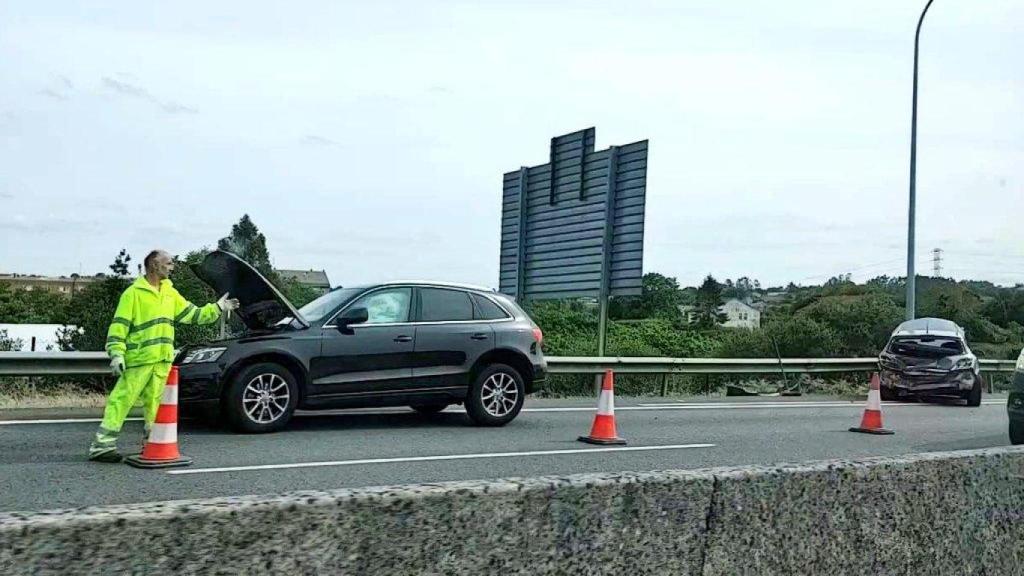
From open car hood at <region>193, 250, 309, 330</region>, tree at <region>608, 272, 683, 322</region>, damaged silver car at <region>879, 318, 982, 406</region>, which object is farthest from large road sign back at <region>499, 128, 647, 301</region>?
tree at <region>608, 272, 683, 322</region>

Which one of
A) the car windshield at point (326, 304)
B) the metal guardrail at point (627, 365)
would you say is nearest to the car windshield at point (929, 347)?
the metal guardrail at point (627, 365)

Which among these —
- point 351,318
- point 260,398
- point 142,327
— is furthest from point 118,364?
Answer: point 351,318

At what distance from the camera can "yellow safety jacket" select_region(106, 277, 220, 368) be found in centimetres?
820

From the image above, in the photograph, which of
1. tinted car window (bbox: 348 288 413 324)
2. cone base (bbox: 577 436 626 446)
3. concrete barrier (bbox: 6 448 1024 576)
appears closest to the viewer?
concrete barrier (bbox: 6 448 1024 576)

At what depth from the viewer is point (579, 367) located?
1655 cm

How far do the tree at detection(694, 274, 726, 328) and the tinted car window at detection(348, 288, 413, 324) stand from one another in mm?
34204

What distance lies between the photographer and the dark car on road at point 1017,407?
32.9 feet

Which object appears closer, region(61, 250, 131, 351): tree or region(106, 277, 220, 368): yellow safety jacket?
region(106, 277, 220, 368): yellow safety jacket

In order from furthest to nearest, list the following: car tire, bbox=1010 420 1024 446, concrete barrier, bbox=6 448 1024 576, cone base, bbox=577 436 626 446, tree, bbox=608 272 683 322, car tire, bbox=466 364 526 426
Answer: tree, bbox=608 272 683 322, car tire, bbox=466 364 526 426, cone base, bbox=577 436 626 446, car tire, bbox=1010 420 1024 446, concrete barrier, bbox=6 448 1024 576

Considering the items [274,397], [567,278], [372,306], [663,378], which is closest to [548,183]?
[567,278]

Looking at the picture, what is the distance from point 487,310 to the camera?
1183 centimetres

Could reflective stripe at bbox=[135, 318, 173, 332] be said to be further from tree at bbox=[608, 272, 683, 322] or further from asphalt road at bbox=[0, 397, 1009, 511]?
tree at bbox=[608, 272, 683, 322]

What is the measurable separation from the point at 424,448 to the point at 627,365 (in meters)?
8.06

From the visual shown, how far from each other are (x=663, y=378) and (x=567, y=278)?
10.2 feet
